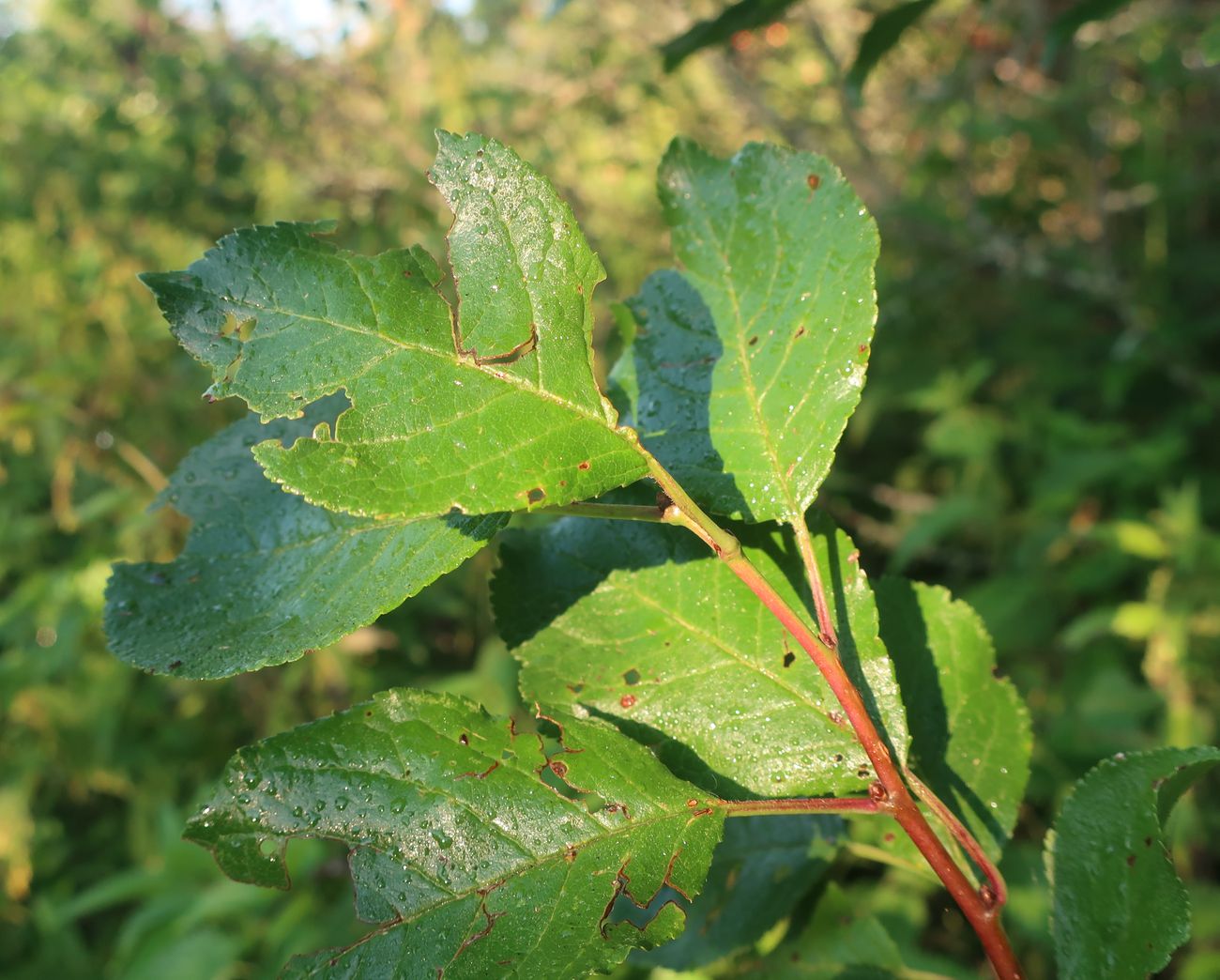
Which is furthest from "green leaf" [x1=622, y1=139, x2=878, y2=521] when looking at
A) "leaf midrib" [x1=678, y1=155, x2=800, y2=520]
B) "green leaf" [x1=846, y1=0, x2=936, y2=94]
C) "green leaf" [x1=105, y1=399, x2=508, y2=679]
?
"green leaf" [x1=846, y1=0, x2=936, y2=94]

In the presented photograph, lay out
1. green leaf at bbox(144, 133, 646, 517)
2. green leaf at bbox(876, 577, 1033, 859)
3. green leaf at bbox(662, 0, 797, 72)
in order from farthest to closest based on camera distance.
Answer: green leaf at bbox(662, 0, 797, 72), green leaf at bbox(876, 577, 1033, 859), green leaf at bbox(144, 133, 646, 517)

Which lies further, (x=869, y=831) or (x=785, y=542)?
(x=869, y=831)

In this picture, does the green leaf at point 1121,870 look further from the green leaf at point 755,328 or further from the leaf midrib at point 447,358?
the leaf midrib at point 447,358

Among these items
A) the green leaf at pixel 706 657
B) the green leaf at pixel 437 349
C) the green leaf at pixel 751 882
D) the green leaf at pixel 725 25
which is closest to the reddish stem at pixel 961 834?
the green leaf at pixel 706 657

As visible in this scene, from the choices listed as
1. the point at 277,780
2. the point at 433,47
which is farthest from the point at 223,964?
the point at 433,47

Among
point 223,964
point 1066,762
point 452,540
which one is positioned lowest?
point 1066,762

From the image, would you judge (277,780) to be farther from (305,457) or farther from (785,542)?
(785,542)

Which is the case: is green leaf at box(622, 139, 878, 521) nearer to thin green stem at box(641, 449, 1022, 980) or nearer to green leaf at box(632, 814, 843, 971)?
thin green stem at box(641, 449, 1022, 980)
